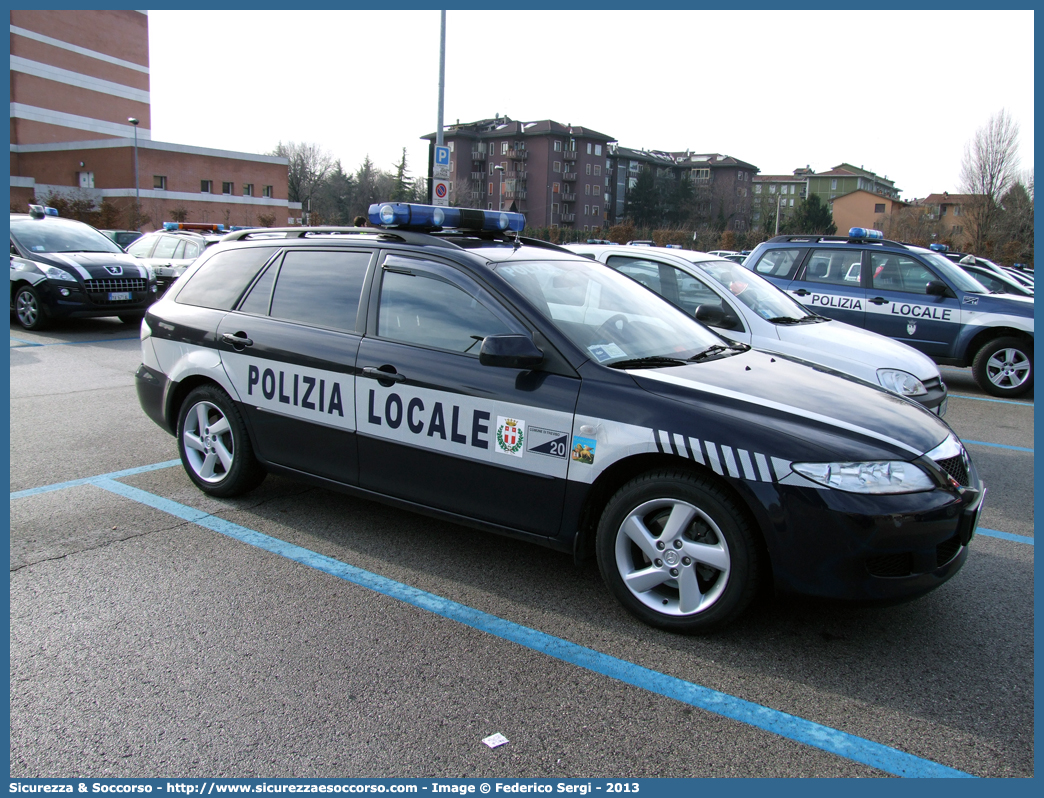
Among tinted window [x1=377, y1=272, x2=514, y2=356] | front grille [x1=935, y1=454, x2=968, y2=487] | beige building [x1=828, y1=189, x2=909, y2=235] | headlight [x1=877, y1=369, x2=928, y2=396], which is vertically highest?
beige building [x1=828, y1=189, x2=909, y2=235]

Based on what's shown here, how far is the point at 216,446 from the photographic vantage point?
4742 millimetres

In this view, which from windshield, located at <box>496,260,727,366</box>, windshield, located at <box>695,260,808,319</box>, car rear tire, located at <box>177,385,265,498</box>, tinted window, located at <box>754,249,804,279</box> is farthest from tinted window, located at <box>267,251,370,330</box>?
tinted window, located at <box>754,249,804,279</box>

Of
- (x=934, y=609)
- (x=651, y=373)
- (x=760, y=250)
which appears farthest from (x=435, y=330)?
(x=760, y=250)

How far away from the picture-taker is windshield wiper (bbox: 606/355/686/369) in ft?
11.5

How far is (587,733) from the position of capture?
258 centimetres

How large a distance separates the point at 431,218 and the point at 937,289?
25.3ft

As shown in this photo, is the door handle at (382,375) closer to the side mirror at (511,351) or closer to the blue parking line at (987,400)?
the side mirror at (511,351)

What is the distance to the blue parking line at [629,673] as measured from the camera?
98.3 inches

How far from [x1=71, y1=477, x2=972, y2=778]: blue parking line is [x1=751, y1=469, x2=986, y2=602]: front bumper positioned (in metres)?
0.55

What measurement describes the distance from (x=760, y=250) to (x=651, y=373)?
7.76 meters

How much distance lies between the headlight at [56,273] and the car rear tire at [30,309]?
0.37 meters

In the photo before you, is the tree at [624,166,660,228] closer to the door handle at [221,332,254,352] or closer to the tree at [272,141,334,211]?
the tree at [272,141,334,211]

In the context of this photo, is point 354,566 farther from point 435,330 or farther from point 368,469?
point 435,330

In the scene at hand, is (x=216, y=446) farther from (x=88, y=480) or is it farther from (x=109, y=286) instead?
(x=109, y=286)
